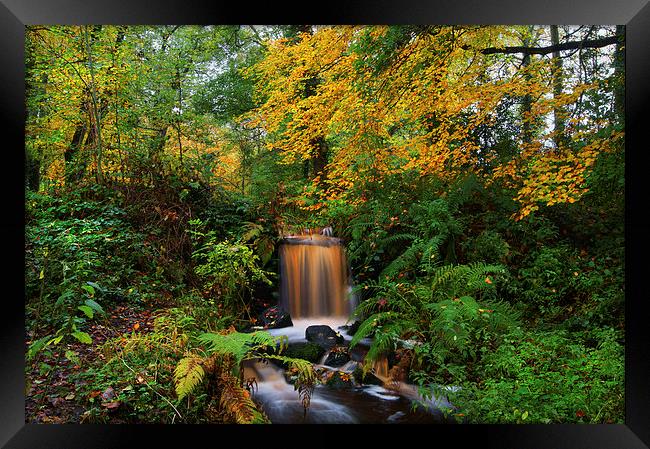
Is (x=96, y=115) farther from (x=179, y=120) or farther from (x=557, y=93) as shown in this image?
(x=557, y=93)

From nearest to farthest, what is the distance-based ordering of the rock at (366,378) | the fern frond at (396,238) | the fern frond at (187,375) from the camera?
the fern frond at (187,375), the rock at (366,378), the fern frond at (396,238)

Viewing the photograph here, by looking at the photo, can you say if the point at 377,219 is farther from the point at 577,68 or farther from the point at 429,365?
the point at 577,68

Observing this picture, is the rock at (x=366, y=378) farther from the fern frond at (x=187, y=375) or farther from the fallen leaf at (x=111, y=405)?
the fallen leaf at (x=111, y=405)

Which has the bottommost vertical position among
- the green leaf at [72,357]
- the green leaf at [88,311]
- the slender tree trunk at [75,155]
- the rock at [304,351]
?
the rock at [304,351]

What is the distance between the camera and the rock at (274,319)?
9.55 feet

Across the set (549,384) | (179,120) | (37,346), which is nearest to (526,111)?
(549,384)

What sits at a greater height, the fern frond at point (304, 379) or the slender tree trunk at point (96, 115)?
the slender tree trunk at point (96, 115)

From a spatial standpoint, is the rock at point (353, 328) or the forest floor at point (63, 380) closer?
the forest floor at point (63, 380)

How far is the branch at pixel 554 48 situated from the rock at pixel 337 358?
2.75 meters

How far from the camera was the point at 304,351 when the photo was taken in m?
2.73

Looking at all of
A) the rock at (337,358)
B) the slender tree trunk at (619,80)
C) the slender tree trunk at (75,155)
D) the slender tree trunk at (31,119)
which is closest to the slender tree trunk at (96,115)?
the slender tree trunk at (75,155)

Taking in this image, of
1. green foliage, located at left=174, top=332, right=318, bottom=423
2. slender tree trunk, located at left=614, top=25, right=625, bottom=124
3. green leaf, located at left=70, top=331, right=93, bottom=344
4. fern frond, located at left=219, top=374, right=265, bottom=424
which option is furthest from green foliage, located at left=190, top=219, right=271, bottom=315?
slender tree trunk, located at left=614, top=25, right=625, bottom=124
